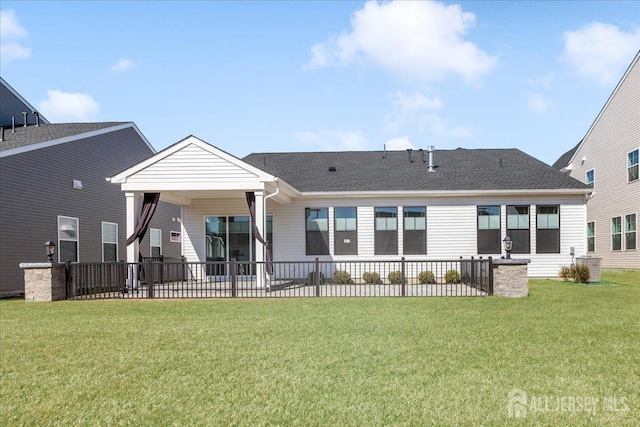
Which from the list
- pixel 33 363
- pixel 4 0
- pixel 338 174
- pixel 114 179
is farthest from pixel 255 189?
pixel 33 363

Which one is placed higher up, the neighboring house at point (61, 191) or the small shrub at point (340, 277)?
the neighboring house at point (61, 191)

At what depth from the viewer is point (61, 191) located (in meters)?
17.0

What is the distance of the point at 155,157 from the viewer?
601 inches

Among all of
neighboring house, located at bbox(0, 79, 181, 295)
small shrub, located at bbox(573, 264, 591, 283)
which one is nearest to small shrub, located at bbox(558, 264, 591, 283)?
small shrub, located at bbox(573, 264, 591, 283)

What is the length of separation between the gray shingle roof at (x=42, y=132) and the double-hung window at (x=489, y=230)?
46.7 ft

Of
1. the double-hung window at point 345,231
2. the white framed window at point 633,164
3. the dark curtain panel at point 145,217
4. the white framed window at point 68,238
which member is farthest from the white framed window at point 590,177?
the white framed window at point 68,238

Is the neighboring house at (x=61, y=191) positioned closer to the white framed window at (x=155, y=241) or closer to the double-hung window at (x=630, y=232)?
the white framed window at (x=155, y=241)

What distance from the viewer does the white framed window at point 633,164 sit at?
22.6 metres

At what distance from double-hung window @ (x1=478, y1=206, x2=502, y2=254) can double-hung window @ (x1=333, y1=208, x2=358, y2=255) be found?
4513mm

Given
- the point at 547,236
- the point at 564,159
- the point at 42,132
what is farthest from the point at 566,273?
the point at 42,132

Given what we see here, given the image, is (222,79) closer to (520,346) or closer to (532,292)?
(532,292)

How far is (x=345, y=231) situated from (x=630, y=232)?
13218 millimetres

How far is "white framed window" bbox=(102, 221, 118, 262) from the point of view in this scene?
19.3m

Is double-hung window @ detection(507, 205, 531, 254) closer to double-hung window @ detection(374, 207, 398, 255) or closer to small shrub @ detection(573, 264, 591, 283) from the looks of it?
small shrub @ detection(573, 264, 591, 283)
